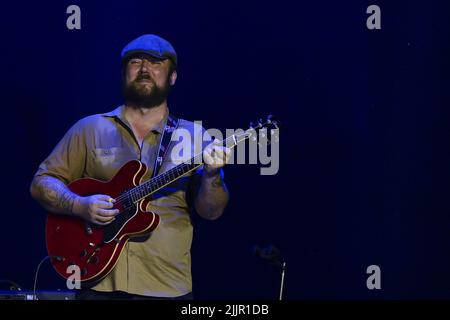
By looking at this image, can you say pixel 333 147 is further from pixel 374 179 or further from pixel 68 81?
pixel 68 81

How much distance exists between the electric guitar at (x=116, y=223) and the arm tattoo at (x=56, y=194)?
3.0 inches

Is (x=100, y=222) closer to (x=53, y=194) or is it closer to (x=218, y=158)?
(x=53, y=194)

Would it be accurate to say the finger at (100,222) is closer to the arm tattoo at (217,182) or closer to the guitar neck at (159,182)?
the guitar neck at (159,182)

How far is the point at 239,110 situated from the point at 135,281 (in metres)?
1.47

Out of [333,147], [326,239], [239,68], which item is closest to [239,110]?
[239,68]

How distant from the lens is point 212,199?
14.7 feet

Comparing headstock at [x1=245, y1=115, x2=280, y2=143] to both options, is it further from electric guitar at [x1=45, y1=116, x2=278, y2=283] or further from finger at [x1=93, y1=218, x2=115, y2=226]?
finger at [x1=93, y1=218, x2=115, y2=226]

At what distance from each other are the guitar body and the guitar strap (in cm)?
11

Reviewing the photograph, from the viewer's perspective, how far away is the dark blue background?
5.26 meters

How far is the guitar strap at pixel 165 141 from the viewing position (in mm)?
4648

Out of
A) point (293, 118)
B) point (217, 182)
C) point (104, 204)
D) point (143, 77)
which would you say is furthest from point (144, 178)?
point (293, 118)

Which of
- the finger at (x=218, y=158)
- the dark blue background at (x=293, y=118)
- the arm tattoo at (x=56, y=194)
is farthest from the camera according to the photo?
the dark blue background at (x=293, y=118)

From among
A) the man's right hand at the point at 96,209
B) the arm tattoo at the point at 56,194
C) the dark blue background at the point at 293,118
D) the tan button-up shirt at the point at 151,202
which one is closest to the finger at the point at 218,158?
the tan button-up shirt at the point at 151,202

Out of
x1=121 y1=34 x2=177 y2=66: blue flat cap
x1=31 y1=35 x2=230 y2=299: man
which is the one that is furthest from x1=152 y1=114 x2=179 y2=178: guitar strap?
x1=121 y1=34 x2=177 y2=66: blue flat cap
